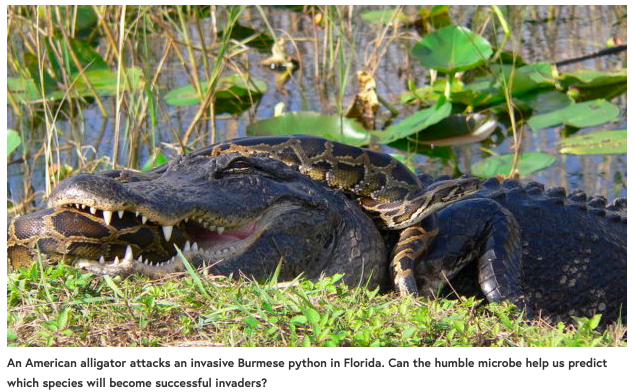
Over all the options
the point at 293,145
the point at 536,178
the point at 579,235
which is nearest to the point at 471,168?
the point at 536,178

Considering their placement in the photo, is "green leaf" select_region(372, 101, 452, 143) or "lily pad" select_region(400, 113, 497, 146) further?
"lily pad" select_region(400, 113, 497, 146)

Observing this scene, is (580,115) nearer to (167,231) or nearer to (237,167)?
(237,167)

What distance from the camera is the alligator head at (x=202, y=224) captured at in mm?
3703

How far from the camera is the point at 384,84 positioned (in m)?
9.63

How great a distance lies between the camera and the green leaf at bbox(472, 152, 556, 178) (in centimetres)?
771

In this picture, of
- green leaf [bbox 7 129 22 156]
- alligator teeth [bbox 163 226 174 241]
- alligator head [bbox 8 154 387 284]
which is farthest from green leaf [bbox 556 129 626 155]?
alligator teeth [bbox 163 226 174 241]

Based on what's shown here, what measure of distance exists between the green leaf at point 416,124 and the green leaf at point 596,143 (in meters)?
1.33

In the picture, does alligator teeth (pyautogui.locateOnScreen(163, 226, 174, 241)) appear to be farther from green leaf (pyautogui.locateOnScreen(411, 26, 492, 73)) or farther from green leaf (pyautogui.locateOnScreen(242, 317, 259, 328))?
→ green leaf (pyautogui.locateOnScreen(411, 26, 492, 73))

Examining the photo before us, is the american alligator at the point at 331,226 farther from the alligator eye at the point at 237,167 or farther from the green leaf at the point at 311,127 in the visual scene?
the green leaf at the point at 311,127

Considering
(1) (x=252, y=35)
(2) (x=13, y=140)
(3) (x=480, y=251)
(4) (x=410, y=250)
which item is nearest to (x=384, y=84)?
(1) (x=252, y=35)

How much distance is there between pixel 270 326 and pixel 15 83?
6.42 metres

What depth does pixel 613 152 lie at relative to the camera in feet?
26.4

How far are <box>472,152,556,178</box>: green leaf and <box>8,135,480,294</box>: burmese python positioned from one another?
2.83m

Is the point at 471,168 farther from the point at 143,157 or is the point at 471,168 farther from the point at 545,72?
the point at 143,157
